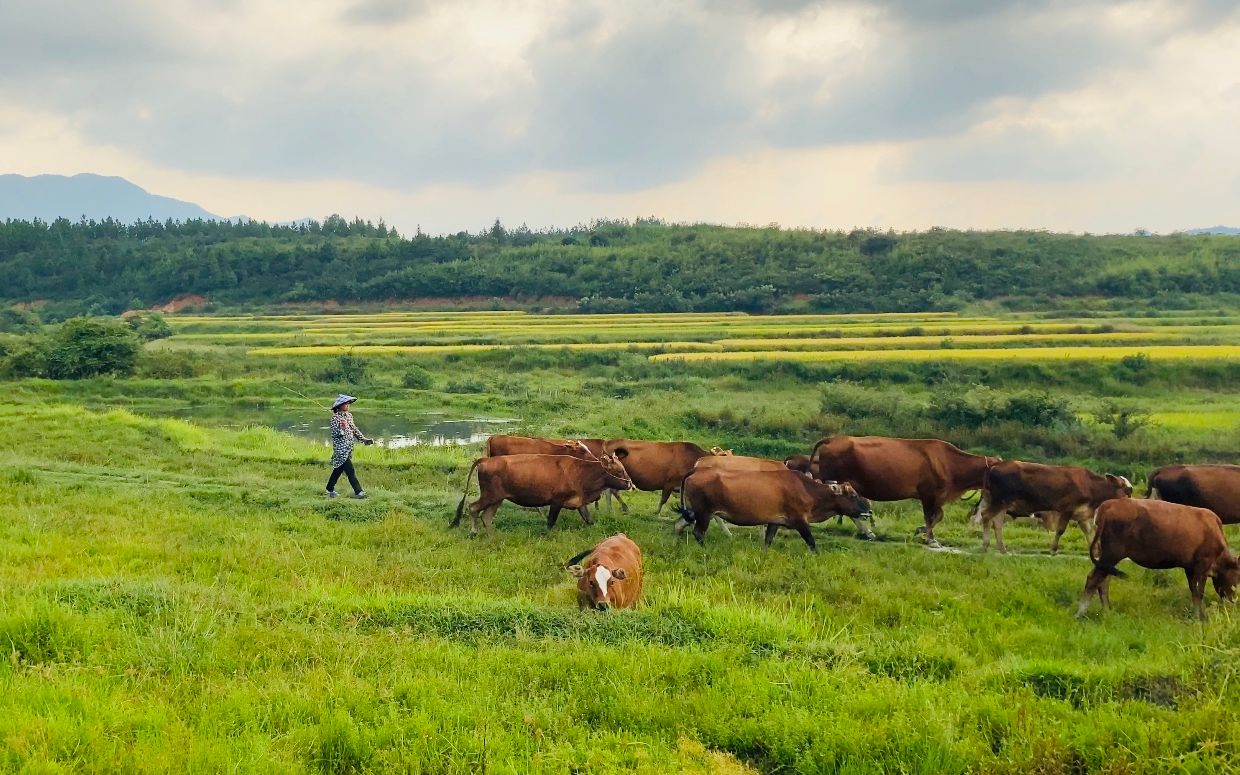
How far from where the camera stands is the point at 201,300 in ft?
254

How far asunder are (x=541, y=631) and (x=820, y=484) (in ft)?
18.5

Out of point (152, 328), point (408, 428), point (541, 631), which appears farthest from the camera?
point (152, 328)

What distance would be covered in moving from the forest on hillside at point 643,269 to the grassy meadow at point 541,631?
3935 centimetres

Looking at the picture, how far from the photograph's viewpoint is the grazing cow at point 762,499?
1159 centimetres

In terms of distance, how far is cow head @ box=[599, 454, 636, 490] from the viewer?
12.9m

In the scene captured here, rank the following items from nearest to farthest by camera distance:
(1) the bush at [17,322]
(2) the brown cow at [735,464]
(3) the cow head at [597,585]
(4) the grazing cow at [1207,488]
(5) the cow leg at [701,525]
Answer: (3) the cow head at [597,585] → (4) the grazing cow at [1207,488] → (5) the cow leg at [701,525] → (2) the brown cow at [735,464] → (1) the bush at [17,322]

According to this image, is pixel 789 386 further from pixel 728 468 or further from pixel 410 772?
pixel 410 772

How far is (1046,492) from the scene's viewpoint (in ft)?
39.9

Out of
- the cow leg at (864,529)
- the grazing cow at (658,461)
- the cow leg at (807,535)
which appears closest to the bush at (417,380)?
the grazing cow at (658,461)

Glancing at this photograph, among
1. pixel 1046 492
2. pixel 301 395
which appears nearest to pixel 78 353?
pixel 301 395

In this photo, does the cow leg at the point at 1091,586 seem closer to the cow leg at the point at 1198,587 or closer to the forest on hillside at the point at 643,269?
the cow leg at the point at 1198,587

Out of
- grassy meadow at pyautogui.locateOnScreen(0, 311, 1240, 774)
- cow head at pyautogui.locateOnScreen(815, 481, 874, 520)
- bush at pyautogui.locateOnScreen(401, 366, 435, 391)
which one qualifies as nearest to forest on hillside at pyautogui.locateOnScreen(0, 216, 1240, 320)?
bush at pyautogui.locateOnScreen(401, 366, 435, 391)

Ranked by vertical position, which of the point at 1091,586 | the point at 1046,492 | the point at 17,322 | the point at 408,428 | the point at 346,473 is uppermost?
the point at 1046,492

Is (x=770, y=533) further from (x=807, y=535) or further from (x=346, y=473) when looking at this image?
(x=346, y=473)
